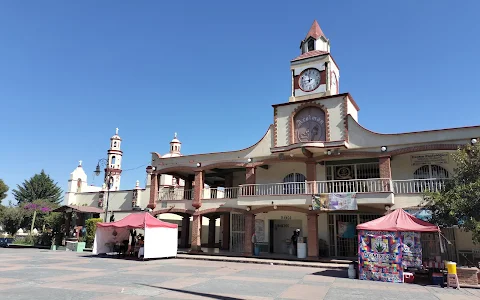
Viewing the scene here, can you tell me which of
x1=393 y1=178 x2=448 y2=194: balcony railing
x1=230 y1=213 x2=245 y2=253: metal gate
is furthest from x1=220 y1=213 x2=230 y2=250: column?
x1=393 y1=178 x2=448 y2=194: balcony railing

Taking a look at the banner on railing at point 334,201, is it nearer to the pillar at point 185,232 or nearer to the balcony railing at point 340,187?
the balcony railing at point 340,187

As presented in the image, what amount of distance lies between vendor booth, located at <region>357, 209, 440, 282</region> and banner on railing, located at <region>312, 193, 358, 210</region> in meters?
4.58

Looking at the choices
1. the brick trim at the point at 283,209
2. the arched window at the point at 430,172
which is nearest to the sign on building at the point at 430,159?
the arched window at the point at 430,172

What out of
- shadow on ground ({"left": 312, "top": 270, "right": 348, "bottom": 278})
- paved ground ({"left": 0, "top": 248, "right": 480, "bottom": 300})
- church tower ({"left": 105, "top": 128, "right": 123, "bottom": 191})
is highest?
church tower ({"left": 105, "top": 128, "right": 123, "bottom": 191})

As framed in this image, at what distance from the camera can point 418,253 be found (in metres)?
13.6

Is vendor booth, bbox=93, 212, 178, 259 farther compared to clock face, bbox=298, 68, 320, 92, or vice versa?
clock face, bbox=298, 68, 320, 92

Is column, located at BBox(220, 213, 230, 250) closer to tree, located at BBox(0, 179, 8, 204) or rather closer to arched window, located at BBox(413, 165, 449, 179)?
arched window, located at BBox(413, 165, 449, 179)

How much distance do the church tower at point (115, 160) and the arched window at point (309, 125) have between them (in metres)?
35.2

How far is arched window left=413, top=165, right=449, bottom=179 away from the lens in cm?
1897

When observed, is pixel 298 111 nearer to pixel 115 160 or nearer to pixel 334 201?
pixel 334 201

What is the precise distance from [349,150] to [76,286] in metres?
14.9

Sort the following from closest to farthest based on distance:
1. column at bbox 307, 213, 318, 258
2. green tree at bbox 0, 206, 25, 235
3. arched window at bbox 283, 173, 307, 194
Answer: column at bbox 307, 213, 318, 258
arched window at bbox 283, 173, 307, 194
green tree at bbox 0, 206, 25, 235

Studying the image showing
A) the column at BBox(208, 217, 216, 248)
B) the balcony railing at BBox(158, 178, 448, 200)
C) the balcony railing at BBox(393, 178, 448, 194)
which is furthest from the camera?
the column at BBox(208, 217, 216, 248)

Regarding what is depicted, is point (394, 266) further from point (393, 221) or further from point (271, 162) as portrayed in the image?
point (271, 162)
